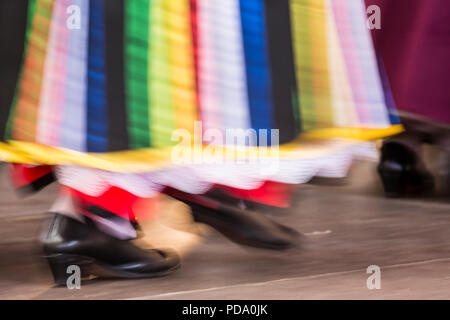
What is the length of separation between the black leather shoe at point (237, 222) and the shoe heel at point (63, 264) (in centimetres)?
20

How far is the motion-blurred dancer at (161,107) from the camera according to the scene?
1500 mm

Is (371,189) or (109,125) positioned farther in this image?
(371,189)

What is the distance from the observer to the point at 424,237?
6.31 feet

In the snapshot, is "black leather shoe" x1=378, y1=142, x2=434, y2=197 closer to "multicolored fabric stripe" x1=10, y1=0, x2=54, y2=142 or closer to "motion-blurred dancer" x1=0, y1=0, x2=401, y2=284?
"motion-blurred dancer" x1=0, y1=0, x2=401, y2=284

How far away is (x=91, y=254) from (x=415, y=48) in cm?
89

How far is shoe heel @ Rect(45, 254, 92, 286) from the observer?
1.54 m

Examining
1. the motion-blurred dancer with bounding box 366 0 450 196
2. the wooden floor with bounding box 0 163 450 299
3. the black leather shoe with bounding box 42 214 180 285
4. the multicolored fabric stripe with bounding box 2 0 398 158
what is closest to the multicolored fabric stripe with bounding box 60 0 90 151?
the multicolored fabric stripe with bounding box 2 0 398 158

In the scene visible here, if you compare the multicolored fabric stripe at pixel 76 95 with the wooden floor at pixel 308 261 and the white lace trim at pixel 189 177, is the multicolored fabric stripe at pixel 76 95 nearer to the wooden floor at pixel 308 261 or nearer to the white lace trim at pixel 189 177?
the white lace trim at pixel 189 177

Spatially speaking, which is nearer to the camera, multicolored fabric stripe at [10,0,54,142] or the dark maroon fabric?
multicolored fabric stripe at [10,0,54,142]

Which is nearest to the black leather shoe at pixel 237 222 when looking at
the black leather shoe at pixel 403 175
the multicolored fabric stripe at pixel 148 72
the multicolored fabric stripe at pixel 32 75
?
the multicolored fabric stripe at pixel 148 72
